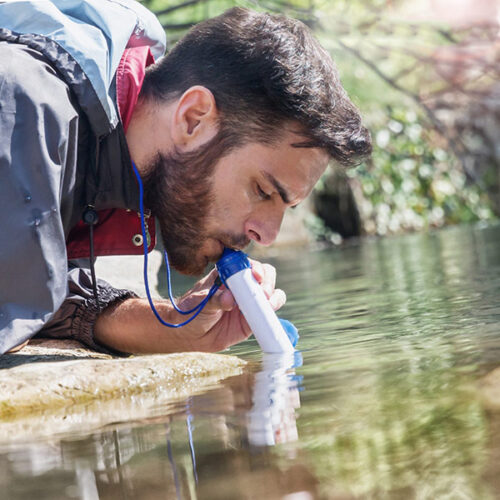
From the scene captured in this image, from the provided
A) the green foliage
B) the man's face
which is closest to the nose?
the man's face

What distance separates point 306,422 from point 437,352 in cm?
59

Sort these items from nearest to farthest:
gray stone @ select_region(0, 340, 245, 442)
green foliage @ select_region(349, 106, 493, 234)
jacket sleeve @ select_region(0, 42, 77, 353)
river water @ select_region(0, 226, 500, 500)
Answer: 1. river water @ select_region(0, 226, 500, 500)
2. gray stone @ select_region(0, 340, 245, 442)
3. jacket sleeve @ select_region(0, 42, 77, 353)
4. green foliage @ select_region(349, 106, 493, 234)

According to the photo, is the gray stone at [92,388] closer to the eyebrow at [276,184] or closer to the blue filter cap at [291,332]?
the blue filter cap at [291,332]

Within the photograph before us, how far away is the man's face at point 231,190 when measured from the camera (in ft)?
6.84

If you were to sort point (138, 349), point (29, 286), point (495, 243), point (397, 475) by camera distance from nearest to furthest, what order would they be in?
point (397, 475) < point (29, 286) < point (138, 349) < point (495, 243)

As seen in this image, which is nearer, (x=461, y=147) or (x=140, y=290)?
(x=140, y=290)

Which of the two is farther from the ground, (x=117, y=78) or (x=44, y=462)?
(x=117, y=78)

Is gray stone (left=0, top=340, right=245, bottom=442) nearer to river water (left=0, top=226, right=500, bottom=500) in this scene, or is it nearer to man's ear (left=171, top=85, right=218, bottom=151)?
river water (left=0, top=226, right=500, bottom=500)

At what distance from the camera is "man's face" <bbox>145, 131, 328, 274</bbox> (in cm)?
209

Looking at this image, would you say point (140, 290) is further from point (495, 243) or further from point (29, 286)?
point (495, 243)

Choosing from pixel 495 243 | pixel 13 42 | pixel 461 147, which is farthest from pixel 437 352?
pixel 461 147

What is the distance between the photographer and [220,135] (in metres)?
2.14

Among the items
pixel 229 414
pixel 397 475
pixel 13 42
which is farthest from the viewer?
pixel 13 42

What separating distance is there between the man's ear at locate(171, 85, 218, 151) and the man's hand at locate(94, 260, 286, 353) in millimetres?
347
